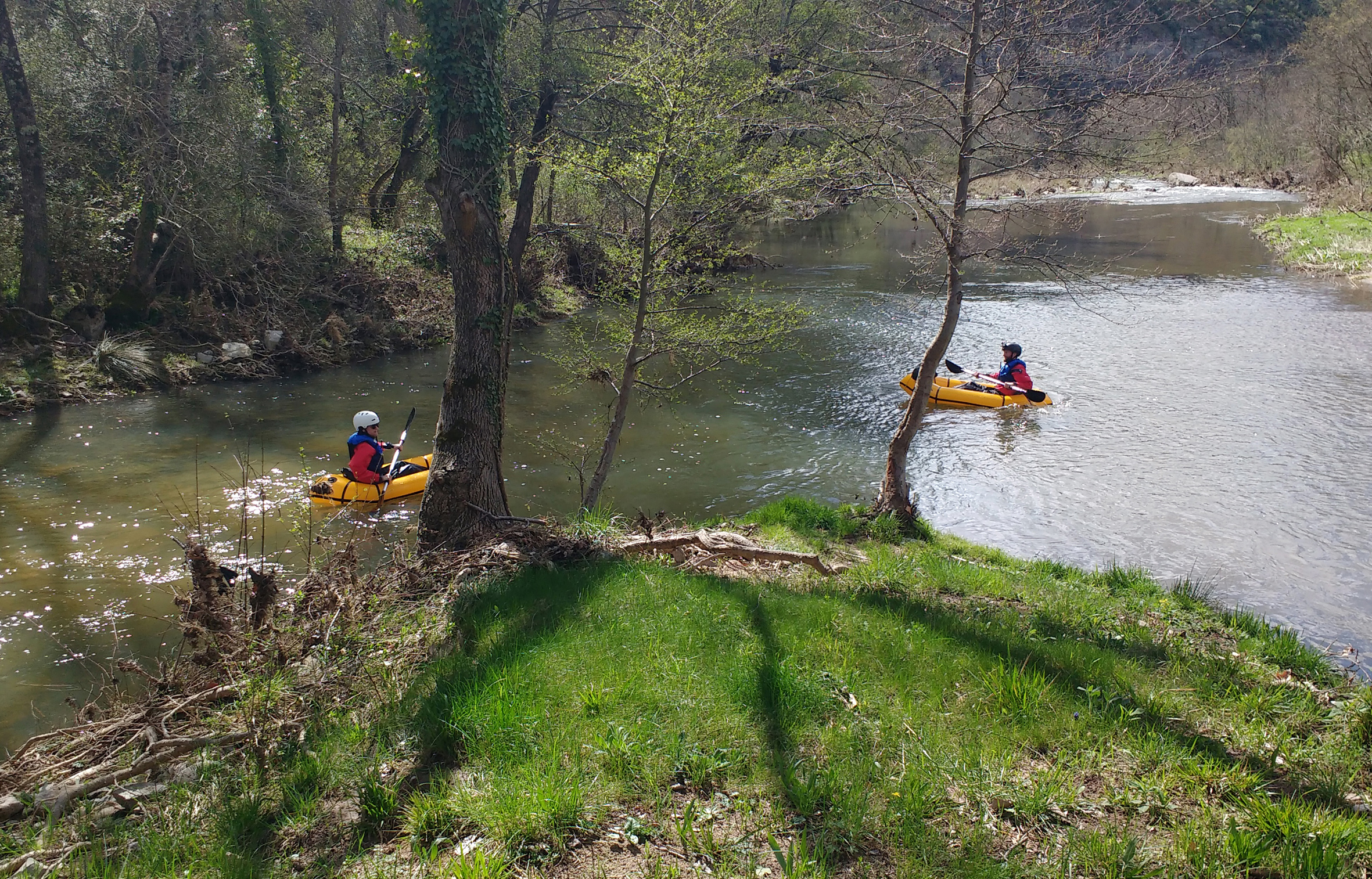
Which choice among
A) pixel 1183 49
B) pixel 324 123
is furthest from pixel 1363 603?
pixel 324 123

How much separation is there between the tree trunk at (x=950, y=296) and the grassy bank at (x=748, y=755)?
402 centimetres

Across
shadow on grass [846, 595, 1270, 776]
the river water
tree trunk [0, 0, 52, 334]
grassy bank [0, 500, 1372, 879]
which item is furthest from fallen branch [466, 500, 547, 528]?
tree trunk [0, 0, 52, 334]

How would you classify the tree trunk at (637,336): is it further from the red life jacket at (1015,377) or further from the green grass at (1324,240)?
the green grass at (1324,240)

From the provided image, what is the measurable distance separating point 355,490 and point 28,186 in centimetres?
967

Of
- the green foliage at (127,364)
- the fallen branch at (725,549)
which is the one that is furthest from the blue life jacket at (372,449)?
the green foliage at (127,364)

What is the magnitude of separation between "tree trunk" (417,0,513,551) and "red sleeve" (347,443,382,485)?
3854 mm

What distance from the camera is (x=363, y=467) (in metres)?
10.5

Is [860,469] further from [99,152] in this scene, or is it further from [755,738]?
[99,152]

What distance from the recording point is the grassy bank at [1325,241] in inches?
954

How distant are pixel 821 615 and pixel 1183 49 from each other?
20.4 ft

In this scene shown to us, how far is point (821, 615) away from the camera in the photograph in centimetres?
511

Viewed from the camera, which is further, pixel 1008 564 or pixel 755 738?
pixel 1008 564

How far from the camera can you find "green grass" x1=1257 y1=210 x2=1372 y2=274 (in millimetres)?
24344

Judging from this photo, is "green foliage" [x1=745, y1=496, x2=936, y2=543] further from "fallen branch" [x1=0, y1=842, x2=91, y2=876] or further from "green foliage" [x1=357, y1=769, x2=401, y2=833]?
"fallen branch" [x1=0, y1=842, x2=91, y2=876]
